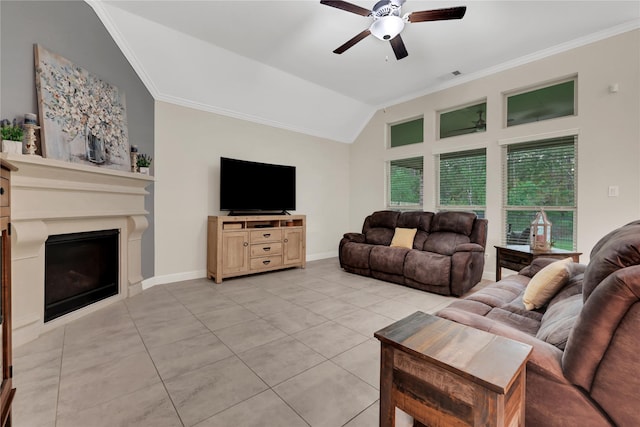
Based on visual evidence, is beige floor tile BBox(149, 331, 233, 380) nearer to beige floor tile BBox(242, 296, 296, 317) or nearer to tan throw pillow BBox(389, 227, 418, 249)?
beige floor tile BBox(242, 296, 296, 317)

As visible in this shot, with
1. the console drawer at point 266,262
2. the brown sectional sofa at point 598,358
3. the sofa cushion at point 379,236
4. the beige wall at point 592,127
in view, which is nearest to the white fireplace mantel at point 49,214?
the console drawer at point 266,262

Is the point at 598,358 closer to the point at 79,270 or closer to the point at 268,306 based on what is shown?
the point at 268,306

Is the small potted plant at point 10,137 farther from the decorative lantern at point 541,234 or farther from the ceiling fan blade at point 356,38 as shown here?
the decorative lantern at point 541,234

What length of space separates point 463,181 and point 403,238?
140 centimetres

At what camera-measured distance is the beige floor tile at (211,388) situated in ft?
4.79

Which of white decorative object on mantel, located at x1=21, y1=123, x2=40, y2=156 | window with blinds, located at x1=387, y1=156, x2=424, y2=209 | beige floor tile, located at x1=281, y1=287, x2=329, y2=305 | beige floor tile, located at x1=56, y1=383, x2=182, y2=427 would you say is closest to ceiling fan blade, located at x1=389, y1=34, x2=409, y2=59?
window with blinds, located at x1=387, y1=156, x2=424, y2=209

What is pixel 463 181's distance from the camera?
447 centimetres

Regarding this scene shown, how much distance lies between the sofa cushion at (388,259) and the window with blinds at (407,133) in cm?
226

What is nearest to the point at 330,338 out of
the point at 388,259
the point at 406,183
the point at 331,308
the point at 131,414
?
the point at 331,308

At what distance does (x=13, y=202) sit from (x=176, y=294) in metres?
1.75

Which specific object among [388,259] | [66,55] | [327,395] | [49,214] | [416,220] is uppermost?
[66,55]

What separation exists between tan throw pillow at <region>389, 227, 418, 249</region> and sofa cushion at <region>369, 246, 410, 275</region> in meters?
0.27

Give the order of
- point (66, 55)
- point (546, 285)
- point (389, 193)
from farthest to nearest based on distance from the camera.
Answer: point (389, 193)
point (66, 55)
point (546, 285)

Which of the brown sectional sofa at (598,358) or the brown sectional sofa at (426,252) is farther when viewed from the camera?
the brown sectional sofa at (426,252)
